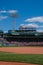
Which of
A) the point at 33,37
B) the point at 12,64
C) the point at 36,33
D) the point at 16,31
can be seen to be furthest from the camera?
the point at 16,31

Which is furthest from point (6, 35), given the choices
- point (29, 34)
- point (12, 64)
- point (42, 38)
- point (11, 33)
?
point (12, 64)

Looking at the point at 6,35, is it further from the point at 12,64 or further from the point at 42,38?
the point at 12,64

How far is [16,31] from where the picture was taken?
8806 cm

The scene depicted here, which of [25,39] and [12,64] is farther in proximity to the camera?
[25,39]

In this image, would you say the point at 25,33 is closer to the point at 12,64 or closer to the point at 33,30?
the point at 33,30

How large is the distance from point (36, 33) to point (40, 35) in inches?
152

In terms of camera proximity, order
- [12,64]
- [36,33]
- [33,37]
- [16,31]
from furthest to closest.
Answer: [16,31] → [36,33] → [33,37] → [12,64]

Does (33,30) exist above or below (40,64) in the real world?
above

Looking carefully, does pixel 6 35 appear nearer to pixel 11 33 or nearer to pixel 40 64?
pixel 11 33

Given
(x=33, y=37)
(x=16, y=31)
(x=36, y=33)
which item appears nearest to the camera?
(x=33, y=37)

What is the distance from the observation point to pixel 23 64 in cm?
1252

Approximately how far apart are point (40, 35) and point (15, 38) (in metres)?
10.6

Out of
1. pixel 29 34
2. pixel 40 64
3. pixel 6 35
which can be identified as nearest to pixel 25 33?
pixel 29 34

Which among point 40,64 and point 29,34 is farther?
point 29,34
